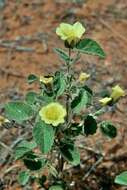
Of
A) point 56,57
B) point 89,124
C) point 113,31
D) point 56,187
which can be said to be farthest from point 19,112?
point 113,31

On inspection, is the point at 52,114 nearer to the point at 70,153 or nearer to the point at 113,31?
the point at 70,153

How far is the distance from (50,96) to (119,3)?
1733mm

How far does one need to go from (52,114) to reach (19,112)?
155 mm

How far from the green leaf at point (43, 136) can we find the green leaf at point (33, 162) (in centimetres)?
26

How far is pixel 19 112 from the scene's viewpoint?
196 centimetres

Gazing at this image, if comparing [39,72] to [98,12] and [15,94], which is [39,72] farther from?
[98,12]

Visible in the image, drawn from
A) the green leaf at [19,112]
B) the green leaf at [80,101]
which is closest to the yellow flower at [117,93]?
the green leaf at [80,101]

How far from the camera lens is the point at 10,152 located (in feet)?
8.56

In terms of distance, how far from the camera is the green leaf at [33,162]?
6.84 feet

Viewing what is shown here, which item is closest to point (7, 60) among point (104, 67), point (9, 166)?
point (104, 67)

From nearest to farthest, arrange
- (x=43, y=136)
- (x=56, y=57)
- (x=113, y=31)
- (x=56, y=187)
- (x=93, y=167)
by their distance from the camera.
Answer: (x=43, y=136) → (x=56, y=187) → (x=93, y=167) → (x=56, y=57) → (x=113, y=31)

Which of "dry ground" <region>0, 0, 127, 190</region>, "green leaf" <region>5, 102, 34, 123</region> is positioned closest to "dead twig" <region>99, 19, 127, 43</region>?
"dry ground" <region>0, 0, 127, 190</region>

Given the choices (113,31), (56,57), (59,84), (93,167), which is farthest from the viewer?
(113,31)

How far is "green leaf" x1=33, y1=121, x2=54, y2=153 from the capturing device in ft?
6.03
